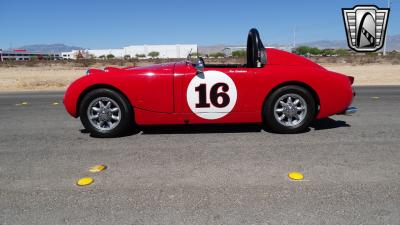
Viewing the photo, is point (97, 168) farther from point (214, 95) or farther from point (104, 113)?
point (214, 95)

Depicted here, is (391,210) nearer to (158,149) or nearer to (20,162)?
(158,149)

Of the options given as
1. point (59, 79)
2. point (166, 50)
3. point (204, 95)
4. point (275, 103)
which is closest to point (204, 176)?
point (204, 95)

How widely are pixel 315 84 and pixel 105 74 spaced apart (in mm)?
3070

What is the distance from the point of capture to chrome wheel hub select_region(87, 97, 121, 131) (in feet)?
16.1

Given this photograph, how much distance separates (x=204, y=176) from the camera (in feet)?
11.2

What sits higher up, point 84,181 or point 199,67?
point 199,67

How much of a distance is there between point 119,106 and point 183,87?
38.1 inches

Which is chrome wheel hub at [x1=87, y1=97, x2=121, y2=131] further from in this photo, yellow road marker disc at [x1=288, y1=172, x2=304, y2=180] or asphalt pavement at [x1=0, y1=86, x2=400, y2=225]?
yellow road marker disc at [x1=288, y1=172, x2=304, y2=180]

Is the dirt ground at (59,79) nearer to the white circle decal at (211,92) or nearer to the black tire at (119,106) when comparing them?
the black tire at (119,106)

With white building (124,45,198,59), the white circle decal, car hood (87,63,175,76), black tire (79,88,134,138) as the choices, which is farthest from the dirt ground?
white building (124,45,198,59)

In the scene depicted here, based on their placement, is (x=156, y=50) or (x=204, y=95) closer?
(x=204, y=95)

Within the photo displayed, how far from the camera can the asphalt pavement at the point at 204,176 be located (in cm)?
265

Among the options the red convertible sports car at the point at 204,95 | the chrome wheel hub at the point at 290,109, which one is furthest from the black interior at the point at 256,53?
the chrome wheel hub at the point at 290,109

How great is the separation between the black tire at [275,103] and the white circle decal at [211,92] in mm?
528
